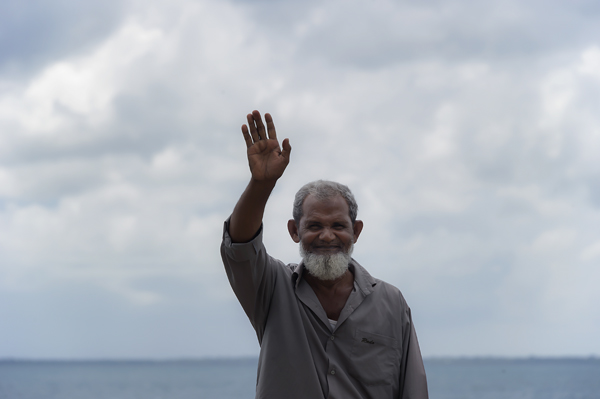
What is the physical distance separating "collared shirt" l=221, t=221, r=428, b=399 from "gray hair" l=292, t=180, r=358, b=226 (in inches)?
14.3

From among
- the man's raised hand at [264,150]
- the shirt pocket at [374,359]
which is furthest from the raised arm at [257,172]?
the shirt pocket at [374,359]

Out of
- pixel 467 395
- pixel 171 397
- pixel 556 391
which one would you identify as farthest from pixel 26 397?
pixel 556 391

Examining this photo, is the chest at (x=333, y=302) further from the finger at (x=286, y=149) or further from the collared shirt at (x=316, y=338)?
the finger at (x=286, y=149)

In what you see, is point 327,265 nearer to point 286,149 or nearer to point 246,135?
point 286,149

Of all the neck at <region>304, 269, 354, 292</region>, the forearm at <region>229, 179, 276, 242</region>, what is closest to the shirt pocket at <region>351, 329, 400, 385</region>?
the neck at <region>304, 269, 354, 292</region>

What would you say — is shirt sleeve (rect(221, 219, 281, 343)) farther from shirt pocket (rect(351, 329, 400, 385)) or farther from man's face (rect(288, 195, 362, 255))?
shirt pocket (rect(351, 329, 400, 385))

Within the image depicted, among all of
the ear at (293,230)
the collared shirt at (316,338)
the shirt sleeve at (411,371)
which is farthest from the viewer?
the ear at (293,230)

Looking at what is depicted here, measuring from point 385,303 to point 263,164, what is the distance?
1.17 meters

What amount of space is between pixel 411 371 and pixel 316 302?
2.28 ft

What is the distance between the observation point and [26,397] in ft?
201

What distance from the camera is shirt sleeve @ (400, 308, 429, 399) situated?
12.8ft

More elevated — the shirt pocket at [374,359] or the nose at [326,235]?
the nose at [326,235]

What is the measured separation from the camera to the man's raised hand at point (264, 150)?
142 inches

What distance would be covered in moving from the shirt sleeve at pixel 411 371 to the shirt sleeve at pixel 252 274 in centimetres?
87
